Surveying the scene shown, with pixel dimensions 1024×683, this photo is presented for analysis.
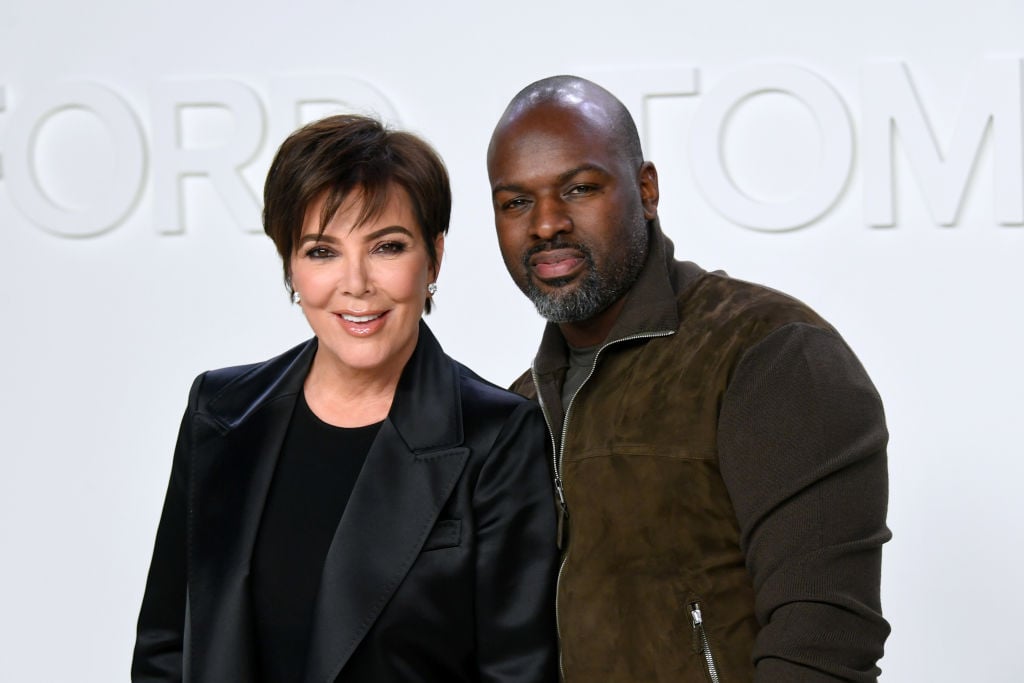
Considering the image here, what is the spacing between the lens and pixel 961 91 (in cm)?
388

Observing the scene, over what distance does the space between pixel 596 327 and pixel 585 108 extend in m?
0.37

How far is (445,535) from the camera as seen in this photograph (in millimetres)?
2094

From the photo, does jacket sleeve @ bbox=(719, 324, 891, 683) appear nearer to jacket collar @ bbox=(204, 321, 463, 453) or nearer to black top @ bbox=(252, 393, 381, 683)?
jacket collar @ bbox=(204, 321, 463, 453)

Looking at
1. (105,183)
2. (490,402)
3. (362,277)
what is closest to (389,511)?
(490,402)

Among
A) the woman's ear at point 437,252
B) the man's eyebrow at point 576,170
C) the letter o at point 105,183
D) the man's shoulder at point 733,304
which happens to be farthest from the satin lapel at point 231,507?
the letter o at point 105,183

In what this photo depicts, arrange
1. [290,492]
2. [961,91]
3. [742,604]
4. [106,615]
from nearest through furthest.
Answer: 1. [742,604]
2. [290,492]
3. [961,91]
4. [106,615]

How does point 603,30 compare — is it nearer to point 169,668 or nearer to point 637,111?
point 637,111

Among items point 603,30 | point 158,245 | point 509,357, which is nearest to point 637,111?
point 603,30

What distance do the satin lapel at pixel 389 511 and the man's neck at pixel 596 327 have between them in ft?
0.75

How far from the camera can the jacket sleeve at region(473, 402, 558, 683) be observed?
81.7 inches

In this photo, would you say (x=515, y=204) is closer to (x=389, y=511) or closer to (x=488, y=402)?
(x=488, y=402)

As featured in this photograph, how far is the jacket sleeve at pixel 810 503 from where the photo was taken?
1.93m

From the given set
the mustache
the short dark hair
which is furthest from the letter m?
the short dark hair

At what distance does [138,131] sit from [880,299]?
8.02ft
